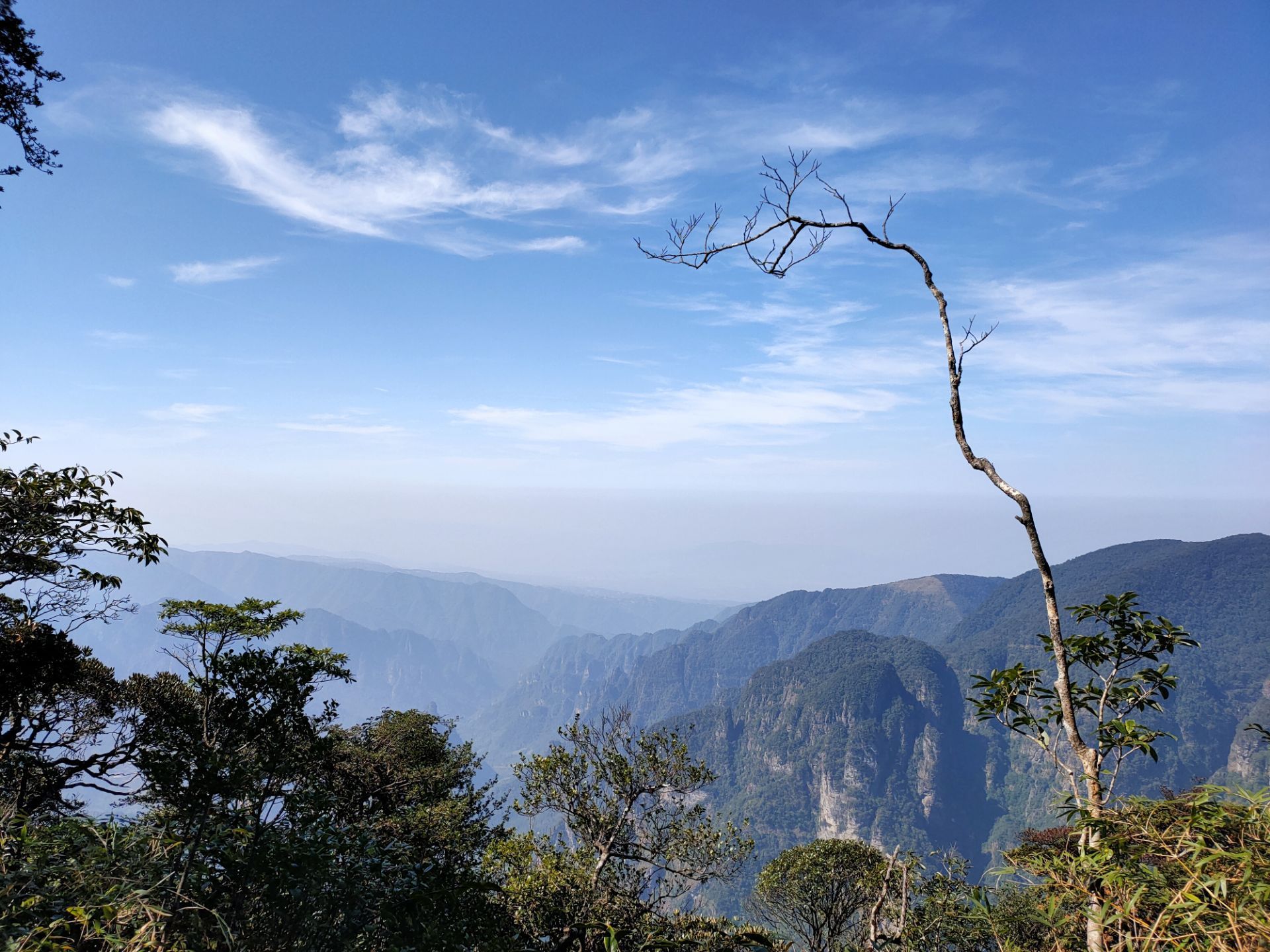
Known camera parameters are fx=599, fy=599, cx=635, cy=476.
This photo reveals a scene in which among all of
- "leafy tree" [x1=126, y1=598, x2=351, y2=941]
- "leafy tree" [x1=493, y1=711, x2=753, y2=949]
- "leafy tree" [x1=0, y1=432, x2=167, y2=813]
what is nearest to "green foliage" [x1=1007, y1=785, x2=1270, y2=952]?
"leafy tree" [x1=126, y1=598, x2=351, y2=941]

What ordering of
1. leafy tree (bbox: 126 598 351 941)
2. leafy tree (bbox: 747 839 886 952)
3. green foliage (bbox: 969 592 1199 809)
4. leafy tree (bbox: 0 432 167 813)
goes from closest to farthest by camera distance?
1. leafy tree (bbox: 126 598 351 941)
2. green foliage (bbox: 969 592 1199 809)
3. leafy tree (bbox: 0 432 167 813)
4. leafy tree (bbox: 747 839 886 952)

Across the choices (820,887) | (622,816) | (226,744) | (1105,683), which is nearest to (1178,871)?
(1105,683)

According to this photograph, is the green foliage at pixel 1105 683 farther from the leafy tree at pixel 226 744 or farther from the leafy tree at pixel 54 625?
the leafy tree at pixel 54 625

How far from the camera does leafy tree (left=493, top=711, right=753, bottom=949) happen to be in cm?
1508

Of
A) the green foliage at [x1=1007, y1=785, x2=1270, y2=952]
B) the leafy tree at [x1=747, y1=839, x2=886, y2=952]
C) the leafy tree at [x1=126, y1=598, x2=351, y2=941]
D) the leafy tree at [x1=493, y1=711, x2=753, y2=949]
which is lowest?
the leafy tree at [x1=747, y1=839, x2=886, y2=952]

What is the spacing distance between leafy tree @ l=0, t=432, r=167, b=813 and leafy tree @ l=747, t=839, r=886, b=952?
25.9m

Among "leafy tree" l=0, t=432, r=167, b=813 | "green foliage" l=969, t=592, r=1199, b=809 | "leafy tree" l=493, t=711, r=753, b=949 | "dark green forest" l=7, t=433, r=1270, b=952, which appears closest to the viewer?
"dark green forest" l=7, t=433, r=1270, b=952

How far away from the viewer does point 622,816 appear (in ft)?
52.1

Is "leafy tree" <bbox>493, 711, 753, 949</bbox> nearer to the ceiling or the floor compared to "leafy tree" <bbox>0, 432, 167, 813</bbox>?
nearer to the floor

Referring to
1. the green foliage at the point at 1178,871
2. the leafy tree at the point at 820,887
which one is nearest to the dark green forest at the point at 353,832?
the green foliage at the point at 1178,871

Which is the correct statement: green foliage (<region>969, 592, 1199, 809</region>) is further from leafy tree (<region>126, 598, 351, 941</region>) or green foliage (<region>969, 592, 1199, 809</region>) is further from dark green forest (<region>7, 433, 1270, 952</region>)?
leafy tree (<region>126, 598, 351, 941</region>)

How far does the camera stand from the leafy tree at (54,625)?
743 cm

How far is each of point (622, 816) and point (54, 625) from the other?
1293cm

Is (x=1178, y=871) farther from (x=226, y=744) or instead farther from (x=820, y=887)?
(x=820, y=887)
